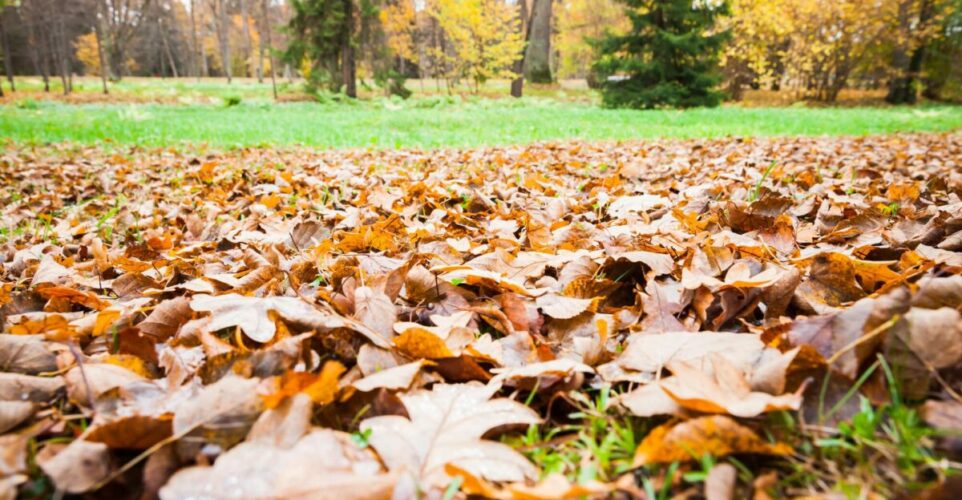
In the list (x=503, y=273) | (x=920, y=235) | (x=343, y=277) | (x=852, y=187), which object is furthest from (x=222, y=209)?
(x=852, y=187)

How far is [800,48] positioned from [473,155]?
24.2 meters

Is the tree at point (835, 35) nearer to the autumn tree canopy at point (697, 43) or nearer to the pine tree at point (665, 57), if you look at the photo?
the autumn tree canopy at point (697, 43)

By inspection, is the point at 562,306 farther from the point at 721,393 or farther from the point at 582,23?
the point at 582,23

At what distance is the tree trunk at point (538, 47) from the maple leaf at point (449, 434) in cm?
2752

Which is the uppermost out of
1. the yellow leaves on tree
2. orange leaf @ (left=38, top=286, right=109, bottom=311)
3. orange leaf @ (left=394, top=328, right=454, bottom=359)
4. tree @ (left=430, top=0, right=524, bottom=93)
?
the yellow leaves on tree

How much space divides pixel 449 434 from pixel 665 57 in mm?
18481

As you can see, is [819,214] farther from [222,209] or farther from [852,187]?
[222,209]

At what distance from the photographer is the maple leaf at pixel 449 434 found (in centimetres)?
72

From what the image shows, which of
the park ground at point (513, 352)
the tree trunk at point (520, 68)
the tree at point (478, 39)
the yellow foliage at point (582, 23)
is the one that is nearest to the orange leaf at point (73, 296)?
the park ground at point (513, 352)

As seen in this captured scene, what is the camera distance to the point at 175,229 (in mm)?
2389

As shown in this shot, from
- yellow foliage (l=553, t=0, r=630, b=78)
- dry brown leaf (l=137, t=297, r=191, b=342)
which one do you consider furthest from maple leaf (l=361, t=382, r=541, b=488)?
yellow foliage (l=553, t=0, r=630, b=78)

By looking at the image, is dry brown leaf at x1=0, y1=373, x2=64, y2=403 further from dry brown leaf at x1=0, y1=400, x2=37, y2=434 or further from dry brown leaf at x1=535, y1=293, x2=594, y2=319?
dry brown leaf at x1=535, y1=293, x2=594, y2=319

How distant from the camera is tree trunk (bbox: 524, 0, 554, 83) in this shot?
25.8m

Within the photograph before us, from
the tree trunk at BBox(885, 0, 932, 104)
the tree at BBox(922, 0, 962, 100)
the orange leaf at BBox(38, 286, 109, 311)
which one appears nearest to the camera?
the orange leaf at BBox(38, 286, 109, 311)
